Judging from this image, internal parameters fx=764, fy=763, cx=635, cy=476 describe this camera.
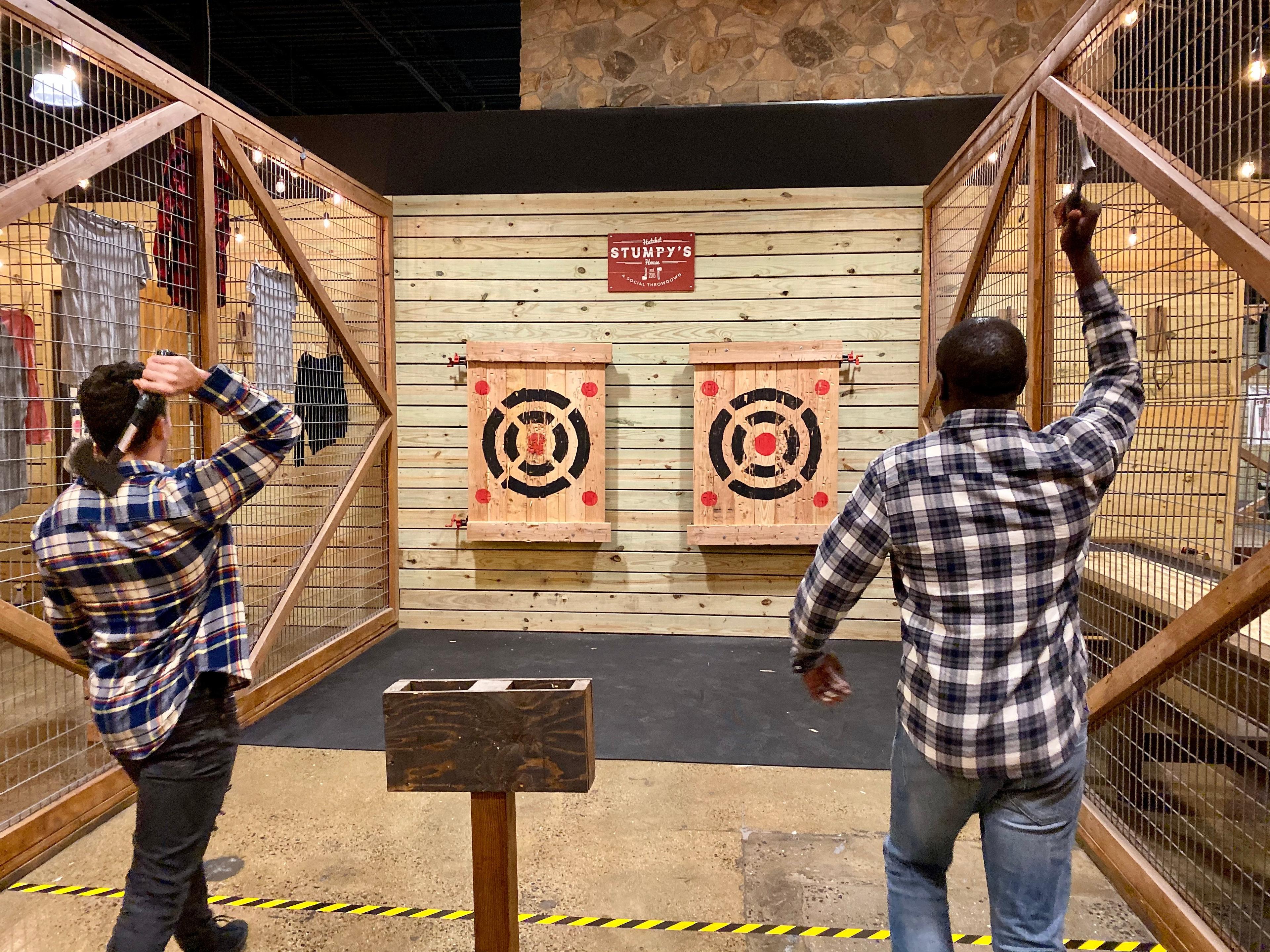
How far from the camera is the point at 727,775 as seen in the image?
9.60 ft

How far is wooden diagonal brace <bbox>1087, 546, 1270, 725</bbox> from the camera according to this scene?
5.93 ft

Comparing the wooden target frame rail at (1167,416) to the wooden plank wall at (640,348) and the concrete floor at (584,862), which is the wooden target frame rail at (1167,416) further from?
the wooden plank wall at (640,348)

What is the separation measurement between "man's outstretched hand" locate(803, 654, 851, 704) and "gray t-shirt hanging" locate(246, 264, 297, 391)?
119 inches

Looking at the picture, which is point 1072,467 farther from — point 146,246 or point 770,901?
point 146,246

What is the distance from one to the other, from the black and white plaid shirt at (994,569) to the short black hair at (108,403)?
1459 mm

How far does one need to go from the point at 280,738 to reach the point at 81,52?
2638 mm

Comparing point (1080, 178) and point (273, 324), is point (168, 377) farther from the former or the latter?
point (273, 324)

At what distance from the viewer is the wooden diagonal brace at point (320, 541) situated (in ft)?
11.4

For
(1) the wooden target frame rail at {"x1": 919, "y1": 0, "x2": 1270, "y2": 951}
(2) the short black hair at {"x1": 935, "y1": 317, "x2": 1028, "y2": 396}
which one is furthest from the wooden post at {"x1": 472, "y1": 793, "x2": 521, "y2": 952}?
(1) the wooden target frame rail at {"x1": 919, "y1": 0, "x2": 1270, "y2": 951}

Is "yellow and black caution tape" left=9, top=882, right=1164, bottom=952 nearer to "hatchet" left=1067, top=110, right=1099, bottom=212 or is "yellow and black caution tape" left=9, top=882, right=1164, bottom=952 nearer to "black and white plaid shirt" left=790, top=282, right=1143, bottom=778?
"black and white plaid shirt" left=790, top=282, right=1143, bottom=778

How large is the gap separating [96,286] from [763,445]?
3378 mm

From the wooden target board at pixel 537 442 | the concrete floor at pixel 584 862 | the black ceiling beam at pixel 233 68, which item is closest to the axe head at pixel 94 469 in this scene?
the concrete floor at pixel 584 862

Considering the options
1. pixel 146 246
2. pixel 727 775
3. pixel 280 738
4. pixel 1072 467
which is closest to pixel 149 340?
pixel 146 246

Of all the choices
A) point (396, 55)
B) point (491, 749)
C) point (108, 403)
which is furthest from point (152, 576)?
point (396, 55)
